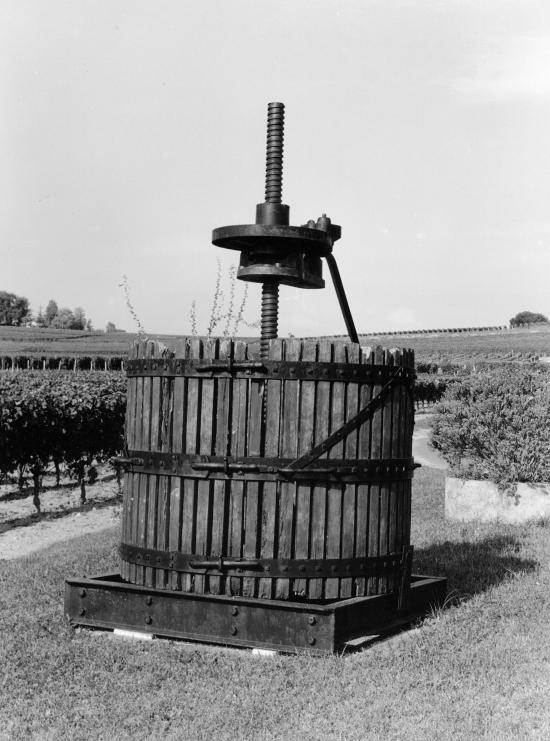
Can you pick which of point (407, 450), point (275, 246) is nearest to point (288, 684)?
point (407, 450)

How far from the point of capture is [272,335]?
600cm

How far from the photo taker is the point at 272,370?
5.60m

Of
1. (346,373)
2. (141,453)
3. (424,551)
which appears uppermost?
(346,373)

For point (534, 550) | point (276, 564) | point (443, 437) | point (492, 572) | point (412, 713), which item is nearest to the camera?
point (412, 713)

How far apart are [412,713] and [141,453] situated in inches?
92.3

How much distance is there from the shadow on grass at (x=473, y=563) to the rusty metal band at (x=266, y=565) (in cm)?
141

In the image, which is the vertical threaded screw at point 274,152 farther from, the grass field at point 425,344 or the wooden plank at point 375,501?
the grass field at point 425,344

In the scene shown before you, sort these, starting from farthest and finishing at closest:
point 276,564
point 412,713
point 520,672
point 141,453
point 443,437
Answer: point 443,437
point 141,453
point 276,564
point 520,672
point 412,713

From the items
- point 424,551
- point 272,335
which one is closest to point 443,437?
point 424,551

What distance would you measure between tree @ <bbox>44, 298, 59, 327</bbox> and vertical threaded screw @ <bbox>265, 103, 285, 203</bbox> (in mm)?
125414

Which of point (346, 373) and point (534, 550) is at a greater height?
point (346, 373)

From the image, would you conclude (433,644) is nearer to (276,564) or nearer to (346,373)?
(276,564)

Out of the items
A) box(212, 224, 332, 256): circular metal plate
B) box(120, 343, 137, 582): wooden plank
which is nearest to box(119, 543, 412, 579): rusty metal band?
box(120, 343, 137, 582): wooden plank

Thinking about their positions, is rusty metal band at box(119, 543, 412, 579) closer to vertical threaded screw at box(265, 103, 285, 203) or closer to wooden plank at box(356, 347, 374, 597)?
wooden plank at box(356, 347, 374, 597)
